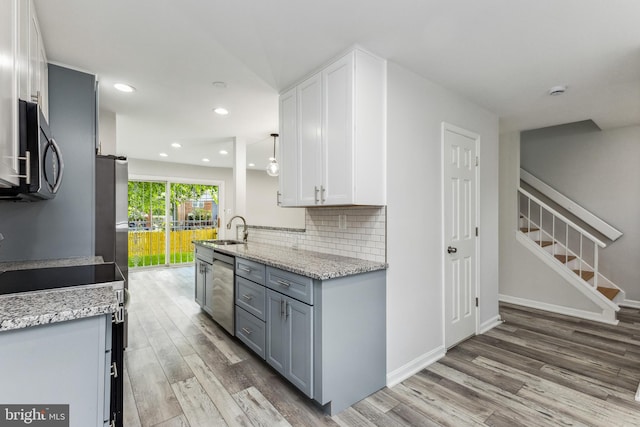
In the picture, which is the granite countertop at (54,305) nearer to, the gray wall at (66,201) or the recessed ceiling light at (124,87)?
the gray wall at (66,201)

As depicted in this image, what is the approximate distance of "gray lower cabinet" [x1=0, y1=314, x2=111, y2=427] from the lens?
1033mm

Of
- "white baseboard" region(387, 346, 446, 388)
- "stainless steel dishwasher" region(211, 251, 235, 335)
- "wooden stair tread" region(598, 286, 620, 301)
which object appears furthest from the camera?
"wooden stair tread" region(598, 286, 620, 301)

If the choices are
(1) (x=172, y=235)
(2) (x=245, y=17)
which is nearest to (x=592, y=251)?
(2) (x=245, y=17)

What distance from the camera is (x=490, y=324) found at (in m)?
3.42

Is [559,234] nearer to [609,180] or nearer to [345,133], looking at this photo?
[609,180]

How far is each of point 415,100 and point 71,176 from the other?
111 inches

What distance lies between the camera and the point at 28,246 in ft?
7.28

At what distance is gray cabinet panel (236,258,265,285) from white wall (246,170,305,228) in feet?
18.7

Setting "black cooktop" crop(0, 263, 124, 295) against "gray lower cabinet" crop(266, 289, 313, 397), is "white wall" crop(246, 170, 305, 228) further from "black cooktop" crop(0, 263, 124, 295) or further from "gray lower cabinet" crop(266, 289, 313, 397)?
"black cooktop" crop(0, 263, 124, 295)

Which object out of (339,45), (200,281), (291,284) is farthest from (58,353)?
(200,281)

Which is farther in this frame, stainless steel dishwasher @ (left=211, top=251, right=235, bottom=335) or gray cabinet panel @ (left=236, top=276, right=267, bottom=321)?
stainless steel dishwasher @ (left=211, top=251, right=235, bottom=335)

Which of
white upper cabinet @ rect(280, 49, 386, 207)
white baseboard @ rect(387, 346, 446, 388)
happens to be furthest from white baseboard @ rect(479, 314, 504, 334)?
white upper cabinet @ rect(280, 49, 386, 207)

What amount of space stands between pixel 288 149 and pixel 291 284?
1240mm

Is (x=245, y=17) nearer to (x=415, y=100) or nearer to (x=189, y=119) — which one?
(x=415, y=100)
